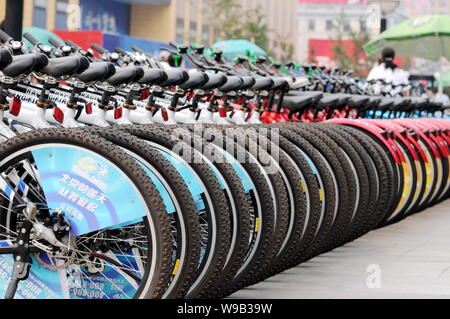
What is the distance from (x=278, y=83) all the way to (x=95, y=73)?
3171mm

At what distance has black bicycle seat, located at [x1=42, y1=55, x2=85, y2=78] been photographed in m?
5.21

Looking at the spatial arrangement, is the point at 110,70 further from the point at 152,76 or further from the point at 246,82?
the point at 246,82

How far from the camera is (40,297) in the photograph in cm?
469

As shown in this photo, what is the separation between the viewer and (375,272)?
22.2 feet

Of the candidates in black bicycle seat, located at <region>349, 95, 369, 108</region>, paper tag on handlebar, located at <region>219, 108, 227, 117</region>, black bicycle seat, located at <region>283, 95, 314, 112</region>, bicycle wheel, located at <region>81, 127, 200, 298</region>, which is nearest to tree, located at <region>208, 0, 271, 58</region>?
black bicycle seat, located at <region>349, 95, 369, 108</region>

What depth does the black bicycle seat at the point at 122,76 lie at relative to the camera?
5.93 m

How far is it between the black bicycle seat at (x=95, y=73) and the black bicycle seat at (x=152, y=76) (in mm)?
802

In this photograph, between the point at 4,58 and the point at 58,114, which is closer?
the point at 4,58

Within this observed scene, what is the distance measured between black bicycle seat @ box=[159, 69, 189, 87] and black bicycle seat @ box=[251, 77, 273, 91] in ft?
5.04

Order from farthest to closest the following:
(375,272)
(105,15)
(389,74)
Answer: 1. (105,15)
2. (389,74)
3. (375,272)

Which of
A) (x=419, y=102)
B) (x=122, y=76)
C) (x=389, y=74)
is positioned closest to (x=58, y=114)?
(x=122, y=76)

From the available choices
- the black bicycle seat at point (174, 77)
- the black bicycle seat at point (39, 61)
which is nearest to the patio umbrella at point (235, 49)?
the black bicycle seat at point (174, 77)

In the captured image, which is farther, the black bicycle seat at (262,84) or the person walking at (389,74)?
the person walking at (389,74)

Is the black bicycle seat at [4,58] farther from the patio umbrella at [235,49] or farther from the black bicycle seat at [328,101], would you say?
the patio umbrella at [235,49]
